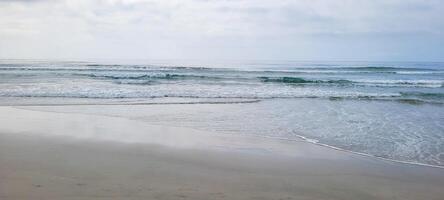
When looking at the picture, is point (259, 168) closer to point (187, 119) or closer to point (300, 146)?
point (300, 146)

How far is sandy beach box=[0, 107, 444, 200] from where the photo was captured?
4.70m

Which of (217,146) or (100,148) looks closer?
(100,148)

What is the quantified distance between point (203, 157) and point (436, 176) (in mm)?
3453

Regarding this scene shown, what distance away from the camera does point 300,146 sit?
784 cm

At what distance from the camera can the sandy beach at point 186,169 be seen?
470 centimetres

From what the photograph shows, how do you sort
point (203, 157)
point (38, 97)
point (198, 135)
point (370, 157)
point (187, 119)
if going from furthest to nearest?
1. point (38, 97)
2. point (187, 119)
3. point (198, 135)
4. point (370, 157)
5. point (203, 157)

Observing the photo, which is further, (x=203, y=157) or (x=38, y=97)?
(x=38, y=97)

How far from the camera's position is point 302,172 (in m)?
5.86

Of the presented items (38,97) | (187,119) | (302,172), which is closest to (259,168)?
(302,172)

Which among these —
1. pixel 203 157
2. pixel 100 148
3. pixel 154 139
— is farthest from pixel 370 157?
pixel 100 148

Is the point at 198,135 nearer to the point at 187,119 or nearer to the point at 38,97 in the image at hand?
the point at 187,119

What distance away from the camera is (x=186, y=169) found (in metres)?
5.75

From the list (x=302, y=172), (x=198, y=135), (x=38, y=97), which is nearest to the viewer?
(x=302, y=172)

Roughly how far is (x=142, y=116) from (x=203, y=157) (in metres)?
4.93
